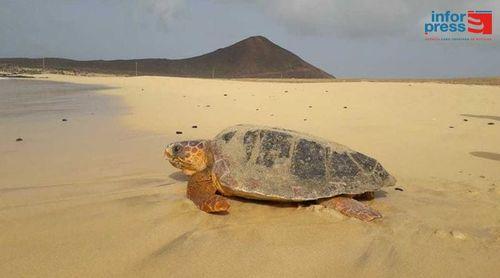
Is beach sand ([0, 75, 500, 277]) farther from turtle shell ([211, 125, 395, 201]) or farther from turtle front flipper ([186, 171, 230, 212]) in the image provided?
turtle shell ([211, 125, 395, 201])

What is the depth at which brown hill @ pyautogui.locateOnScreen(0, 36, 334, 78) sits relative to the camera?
50938mm

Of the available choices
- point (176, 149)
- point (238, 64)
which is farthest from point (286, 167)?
point (238, 64)

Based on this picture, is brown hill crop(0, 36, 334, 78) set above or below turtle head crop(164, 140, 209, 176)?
above

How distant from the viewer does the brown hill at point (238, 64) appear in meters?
50.9

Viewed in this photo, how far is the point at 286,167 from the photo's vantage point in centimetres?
378

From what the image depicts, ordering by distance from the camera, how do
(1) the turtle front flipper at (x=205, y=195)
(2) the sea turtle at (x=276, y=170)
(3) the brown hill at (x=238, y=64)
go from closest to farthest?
(1) the turtle front flipper at (x=205, y=195), (2) the sea turtle at (x=276, y=170), (3) the brown hill at (x=238, y=64)

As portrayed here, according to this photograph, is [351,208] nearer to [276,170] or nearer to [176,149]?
[276,170]

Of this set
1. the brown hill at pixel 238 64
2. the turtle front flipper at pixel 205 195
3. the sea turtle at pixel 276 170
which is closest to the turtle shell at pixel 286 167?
the sea turtle at pixel 276 170

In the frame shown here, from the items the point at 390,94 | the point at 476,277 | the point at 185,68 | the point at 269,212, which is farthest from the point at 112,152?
the point at 185,68

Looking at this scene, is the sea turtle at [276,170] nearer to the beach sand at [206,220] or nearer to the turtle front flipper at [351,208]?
the turtle front flipper at [351,208]

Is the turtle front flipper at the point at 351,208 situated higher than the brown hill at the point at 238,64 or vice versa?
the brown hill at the point at 238,64

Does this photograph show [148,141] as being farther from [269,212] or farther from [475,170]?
[475,170]

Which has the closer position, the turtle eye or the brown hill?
the turtle eye

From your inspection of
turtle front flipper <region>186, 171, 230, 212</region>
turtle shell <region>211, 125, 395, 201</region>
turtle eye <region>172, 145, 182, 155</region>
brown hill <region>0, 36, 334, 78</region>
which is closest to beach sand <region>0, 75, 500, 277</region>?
turtle front flipper <region>186, 171, 230, 212</region>
